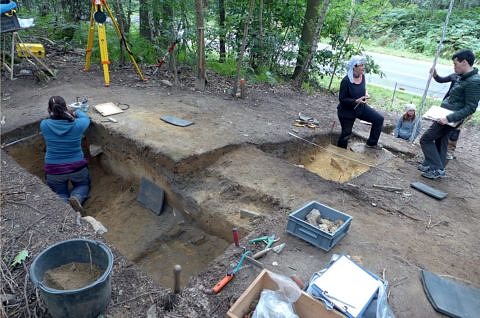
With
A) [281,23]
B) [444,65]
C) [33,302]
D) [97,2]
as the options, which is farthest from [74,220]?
[444,65]

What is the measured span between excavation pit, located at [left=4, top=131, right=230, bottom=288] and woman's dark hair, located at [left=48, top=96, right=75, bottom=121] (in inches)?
33.3

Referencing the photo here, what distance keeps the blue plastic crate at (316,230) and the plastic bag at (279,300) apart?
2.37ft

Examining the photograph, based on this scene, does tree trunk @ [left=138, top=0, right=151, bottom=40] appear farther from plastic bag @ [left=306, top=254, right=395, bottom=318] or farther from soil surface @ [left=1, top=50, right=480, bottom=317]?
plastic bag @ [left=306, top=254, right=395, bottom=318]

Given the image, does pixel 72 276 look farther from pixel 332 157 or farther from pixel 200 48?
pixel 200 48

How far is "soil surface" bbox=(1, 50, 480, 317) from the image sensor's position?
3.07 meters

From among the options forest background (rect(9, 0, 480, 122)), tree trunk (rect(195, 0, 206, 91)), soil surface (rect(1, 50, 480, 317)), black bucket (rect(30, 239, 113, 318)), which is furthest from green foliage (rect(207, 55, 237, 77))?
black bucket (rect(30, 239, 113, 318))

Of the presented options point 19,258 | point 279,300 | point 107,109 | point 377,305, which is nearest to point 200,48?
point 107,109

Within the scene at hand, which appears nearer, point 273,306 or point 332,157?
point 273,306

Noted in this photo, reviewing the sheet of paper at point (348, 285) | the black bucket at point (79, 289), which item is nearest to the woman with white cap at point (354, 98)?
the sheet of paper at point (348, 285)

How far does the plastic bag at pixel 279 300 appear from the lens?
2.43 meters

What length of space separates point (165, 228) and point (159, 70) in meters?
4.95

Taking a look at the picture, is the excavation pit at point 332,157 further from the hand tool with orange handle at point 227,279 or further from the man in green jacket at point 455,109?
the hand tool with orange handle at point 227,279

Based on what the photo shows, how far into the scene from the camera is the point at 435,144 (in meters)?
5.30

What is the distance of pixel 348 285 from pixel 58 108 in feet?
14.0
